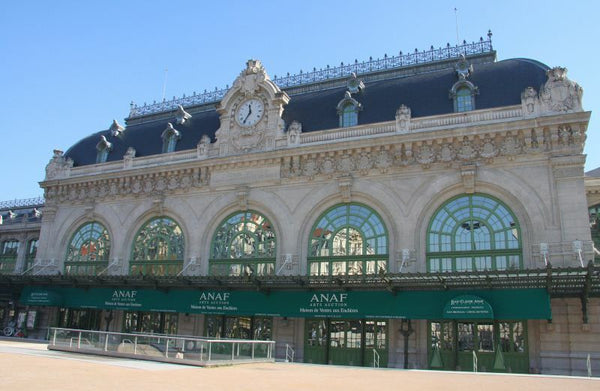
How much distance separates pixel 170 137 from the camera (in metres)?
38.2

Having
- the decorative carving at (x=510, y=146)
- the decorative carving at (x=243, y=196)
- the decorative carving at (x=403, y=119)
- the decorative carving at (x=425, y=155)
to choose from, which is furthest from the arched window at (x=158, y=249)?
the decorative carving at (x=510, y=146)

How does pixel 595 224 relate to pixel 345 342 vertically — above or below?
above

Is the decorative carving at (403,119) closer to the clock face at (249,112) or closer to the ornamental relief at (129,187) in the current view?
the clock face at (249,112)

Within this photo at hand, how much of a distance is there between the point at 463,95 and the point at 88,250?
27.4 meters

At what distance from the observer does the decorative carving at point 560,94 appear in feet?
84.4

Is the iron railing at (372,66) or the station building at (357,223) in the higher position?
the iron railing at (372,66)

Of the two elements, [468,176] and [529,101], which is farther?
[468,176]

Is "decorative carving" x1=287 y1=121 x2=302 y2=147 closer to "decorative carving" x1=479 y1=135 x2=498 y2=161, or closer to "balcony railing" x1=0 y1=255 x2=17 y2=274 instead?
"decorative carving" x1=479 y1=135 x2=498 y2=161

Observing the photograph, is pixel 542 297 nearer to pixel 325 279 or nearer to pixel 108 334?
pixel 325 279

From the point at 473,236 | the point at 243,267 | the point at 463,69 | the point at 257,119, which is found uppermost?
the point at 463,69

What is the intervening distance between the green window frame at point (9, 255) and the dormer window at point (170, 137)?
18906mm

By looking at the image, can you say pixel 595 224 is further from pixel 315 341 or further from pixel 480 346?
pixel 315 341

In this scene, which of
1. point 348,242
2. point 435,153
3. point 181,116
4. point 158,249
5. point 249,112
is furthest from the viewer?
point 181,116

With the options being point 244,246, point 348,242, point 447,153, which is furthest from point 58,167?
point 447,153
